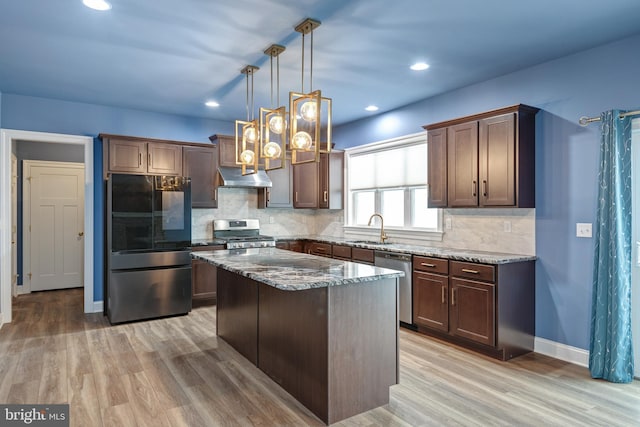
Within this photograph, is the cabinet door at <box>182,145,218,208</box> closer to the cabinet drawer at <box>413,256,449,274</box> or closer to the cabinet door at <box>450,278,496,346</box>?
the cabinet drawer at <box>413,256,449,274</box>

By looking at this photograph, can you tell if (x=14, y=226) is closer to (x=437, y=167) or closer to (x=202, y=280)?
(x=202, y=280)

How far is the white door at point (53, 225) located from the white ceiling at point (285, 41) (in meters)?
2.34

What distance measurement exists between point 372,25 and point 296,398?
8.75 feet

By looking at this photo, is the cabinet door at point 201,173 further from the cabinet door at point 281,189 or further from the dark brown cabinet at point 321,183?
the dark brown cabinet at point 321,183

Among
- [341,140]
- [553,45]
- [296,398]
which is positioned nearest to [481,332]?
[296,398]

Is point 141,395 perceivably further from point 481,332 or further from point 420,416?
point 481,332

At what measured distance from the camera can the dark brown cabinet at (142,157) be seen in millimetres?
4980

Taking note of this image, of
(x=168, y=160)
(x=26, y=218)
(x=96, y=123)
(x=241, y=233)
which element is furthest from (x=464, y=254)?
(x=26, y=218)

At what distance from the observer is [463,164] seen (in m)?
4.05

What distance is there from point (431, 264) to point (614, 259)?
4.87ft

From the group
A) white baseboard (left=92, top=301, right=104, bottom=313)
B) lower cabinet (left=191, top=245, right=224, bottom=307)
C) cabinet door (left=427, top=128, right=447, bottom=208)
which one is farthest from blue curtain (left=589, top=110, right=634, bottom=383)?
white baseboard (left=92, top=301, right=104, bottom=313)

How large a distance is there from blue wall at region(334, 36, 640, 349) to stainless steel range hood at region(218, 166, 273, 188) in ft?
11.2

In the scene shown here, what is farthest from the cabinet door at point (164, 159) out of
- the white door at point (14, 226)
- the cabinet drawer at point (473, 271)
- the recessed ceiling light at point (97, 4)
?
the cabinet drawer at point (473, 271)

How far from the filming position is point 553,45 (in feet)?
10.7
